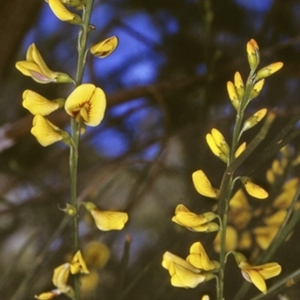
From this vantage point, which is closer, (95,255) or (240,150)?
(240,150)

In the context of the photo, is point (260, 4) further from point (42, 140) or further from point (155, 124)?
point (42, 140)

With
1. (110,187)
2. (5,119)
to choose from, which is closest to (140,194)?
(110,187)

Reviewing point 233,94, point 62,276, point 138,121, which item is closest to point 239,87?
point 233,94

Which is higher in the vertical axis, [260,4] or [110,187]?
[260,4]

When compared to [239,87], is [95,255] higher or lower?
lower

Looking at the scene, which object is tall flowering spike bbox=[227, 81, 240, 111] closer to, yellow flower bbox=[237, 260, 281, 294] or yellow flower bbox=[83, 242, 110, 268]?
yellow flower bbox=[237, 260, 281, 294]

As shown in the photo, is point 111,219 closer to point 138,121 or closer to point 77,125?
point 77,125
